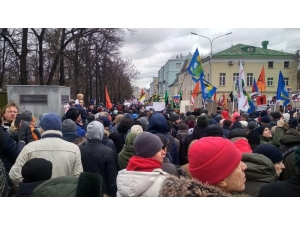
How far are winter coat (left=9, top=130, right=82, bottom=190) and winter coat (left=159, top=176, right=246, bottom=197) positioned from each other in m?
1.70

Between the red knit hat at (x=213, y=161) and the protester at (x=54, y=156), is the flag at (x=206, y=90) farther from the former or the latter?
the red knit hat at (x=213, y=161)

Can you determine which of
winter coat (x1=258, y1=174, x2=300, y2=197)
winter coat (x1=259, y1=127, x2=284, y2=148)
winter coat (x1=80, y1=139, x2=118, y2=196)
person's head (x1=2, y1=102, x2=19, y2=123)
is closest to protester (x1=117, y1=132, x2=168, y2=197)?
winter coat (x1=258, y1=174, x2=300, y2=197)

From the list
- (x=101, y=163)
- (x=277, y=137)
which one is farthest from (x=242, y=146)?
(x=101, y=163)

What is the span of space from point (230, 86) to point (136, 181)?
168ft

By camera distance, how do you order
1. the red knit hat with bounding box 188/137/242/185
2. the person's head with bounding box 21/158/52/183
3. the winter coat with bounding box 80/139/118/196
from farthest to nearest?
the winter coat with bounding box 80/139/118/196, the person's head with bounding box 21/158/52/183, the red knit hat with bounding box 188/137/242/185

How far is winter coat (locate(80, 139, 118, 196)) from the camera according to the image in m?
4.42

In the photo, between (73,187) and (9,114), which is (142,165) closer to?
(73,187)

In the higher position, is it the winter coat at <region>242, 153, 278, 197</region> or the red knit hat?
the red knit hat

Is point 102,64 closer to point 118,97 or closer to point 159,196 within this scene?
point 118,97

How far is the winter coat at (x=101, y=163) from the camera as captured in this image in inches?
174

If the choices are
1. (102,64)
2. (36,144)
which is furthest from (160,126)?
(102,64)

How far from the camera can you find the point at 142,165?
2678mm

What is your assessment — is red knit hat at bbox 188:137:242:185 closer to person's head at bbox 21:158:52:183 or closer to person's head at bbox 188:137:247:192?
person's head at bbox 188:137:247:192

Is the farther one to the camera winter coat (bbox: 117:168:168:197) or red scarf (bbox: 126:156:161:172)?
red scarf (bbox: 126:156:161:172)
